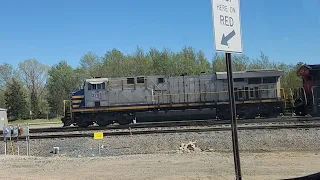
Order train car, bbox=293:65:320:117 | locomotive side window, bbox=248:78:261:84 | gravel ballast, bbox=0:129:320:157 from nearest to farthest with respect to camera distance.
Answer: gravel ballast, bbox=0:129:320:157
train car, bbox=293:65:320:117
locomotive side window, bbox=248:78:261:84

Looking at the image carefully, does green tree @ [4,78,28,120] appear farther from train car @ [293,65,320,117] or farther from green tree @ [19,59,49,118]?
train car @ [293,65,320,117]

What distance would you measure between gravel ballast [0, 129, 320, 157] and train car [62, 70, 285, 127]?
854 cm

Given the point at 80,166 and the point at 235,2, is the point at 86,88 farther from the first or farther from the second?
the point at 235,2

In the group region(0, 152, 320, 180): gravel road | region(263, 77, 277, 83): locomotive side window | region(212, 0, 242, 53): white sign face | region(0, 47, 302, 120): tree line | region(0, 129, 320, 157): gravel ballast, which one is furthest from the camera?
region(0, 47, 302, 120): tree line

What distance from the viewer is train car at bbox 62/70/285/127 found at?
27141mm

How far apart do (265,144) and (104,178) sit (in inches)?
319

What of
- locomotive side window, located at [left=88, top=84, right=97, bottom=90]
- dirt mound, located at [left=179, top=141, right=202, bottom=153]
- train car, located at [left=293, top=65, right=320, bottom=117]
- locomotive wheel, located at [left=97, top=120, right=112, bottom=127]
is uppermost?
locomotive side window, located at [left=88, top=84, right=97, bottom=90]

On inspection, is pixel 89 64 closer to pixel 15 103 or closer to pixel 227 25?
pixel 15 103

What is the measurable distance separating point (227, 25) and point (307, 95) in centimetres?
2085

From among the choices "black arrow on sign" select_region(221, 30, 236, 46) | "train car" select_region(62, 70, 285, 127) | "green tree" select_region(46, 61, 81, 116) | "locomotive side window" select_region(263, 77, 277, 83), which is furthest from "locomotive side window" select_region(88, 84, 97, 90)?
"green tree" select_region(46, 61, 81, 116)

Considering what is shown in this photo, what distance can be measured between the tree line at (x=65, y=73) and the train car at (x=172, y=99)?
8076 mm

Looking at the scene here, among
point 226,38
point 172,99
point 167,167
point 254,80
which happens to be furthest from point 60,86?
point 226,38

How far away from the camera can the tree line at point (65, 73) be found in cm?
5088

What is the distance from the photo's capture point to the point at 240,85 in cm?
2775
